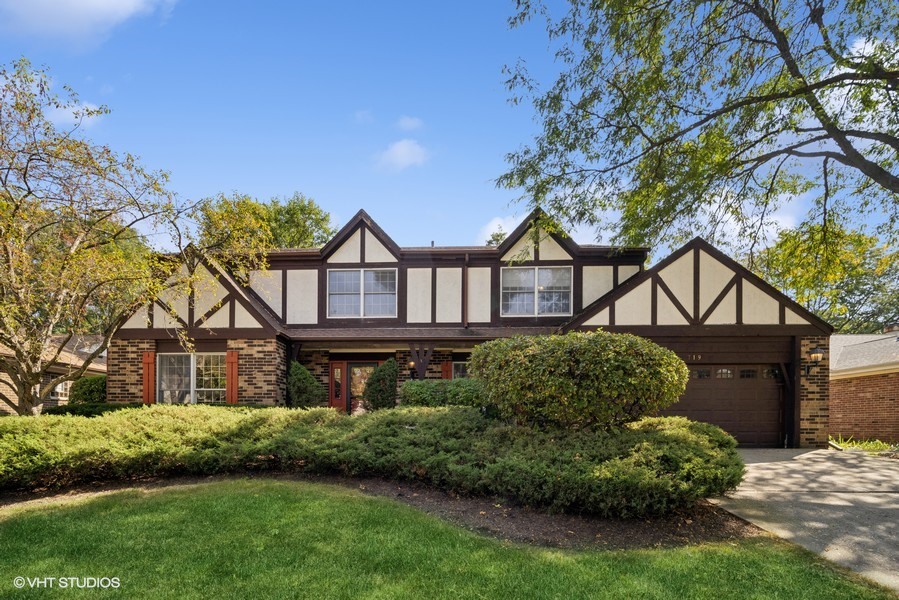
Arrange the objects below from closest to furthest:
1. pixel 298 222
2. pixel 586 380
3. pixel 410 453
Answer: pixel 586 380, pixel 410 453, pixel 298 222

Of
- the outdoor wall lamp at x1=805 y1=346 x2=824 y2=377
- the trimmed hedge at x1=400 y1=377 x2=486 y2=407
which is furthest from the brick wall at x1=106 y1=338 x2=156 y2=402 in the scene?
the outdoor wall lamp at x1=805 y1=346 x2=824 y2=377

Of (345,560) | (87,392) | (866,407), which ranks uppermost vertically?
(345,560)

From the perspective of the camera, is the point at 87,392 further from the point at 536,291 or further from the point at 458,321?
the point at 536,291

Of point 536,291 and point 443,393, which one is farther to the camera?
point 536,291

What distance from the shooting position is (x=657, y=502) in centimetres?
513

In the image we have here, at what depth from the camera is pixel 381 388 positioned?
13453 millimetres

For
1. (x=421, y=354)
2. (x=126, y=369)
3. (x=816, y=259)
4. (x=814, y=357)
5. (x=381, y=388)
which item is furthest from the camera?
(x=381, y=388)

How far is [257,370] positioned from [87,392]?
5.41 m

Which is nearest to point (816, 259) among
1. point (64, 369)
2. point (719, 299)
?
point (719, 299)

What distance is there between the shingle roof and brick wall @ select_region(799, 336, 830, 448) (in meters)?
3.72

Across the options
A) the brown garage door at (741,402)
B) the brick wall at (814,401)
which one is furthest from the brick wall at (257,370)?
the brick wall at (814,401)

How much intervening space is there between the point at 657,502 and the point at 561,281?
9.08m

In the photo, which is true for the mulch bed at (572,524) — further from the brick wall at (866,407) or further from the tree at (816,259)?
the brick wall at (866,407)

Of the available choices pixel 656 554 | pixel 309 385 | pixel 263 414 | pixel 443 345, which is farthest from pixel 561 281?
pixel 656 554
